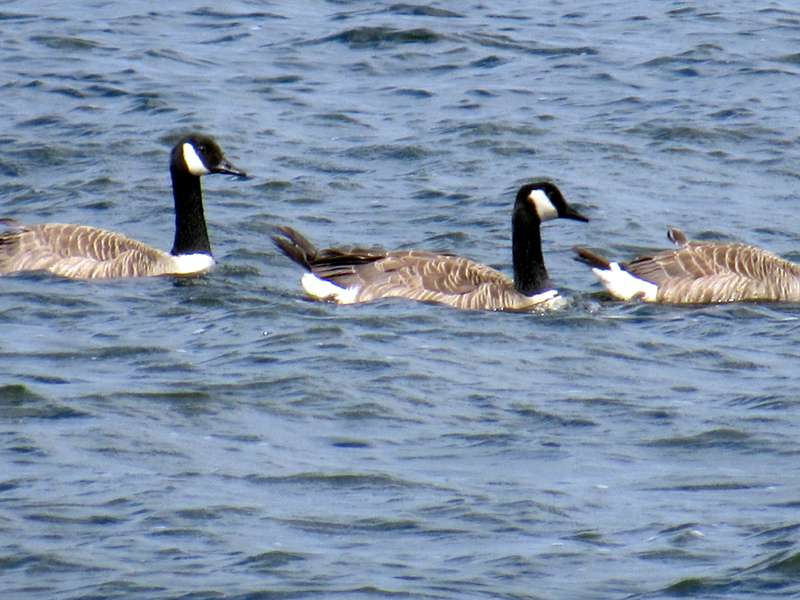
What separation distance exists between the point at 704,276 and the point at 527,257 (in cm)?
148

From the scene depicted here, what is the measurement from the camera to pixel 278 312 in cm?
1123

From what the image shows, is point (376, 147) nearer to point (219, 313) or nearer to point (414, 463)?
point (219, 313)

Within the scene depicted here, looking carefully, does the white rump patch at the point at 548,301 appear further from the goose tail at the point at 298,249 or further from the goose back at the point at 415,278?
the goose tail at the point at 298,249

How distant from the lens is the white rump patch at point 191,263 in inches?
490

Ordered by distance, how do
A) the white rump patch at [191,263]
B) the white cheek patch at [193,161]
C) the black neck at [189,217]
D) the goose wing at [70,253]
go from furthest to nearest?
the white cheek patch at [193,161]
the black neck at [189,217]
the white rump patch at [191,263]
the goose wing at [70,253]

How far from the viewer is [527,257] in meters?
11.7

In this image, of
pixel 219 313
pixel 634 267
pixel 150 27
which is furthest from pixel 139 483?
pixel 150 27

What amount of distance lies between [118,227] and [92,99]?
439cm

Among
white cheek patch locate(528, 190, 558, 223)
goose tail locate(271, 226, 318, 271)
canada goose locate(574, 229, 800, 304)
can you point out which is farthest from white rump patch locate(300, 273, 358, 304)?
canada goose locate(574, 229, 800, 304)

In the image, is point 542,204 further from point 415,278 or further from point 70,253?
point 70,253

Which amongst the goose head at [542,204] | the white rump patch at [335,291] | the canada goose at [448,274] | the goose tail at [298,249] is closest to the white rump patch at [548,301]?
the canada goose at [448,274]

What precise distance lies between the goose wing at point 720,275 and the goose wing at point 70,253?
413 centimetres

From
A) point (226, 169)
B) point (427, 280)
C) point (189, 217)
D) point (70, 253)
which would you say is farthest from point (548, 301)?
point (70, 253)

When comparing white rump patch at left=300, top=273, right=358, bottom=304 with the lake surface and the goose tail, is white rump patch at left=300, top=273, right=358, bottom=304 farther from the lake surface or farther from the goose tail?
the lake surface
